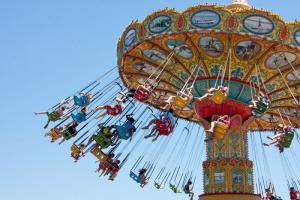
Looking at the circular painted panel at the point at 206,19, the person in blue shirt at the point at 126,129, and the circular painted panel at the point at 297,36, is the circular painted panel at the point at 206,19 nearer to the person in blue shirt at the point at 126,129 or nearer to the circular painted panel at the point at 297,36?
the circular painted panel at the point at 297,36

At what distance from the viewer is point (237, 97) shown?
1984 cm

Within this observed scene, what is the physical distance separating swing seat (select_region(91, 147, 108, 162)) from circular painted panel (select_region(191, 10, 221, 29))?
5917 millimetres

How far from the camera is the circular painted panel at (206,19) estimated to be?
1733cm

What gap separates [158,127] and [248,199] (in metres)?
4.59

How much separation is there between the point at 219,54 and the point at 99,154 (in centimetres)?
586

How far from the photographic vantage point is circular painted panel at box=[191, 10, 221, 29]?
1733cm

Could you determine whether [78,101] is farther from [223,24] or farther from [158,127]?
[223,24]

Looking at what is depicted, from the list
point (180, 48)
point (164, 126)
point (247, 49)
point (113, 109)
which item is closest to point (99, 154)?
point (113, 109)

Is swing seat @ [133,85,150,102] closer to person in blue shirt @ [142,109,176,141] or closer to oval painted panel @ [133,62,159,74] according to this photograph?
person in blue shirt @ [142,109,176,141]

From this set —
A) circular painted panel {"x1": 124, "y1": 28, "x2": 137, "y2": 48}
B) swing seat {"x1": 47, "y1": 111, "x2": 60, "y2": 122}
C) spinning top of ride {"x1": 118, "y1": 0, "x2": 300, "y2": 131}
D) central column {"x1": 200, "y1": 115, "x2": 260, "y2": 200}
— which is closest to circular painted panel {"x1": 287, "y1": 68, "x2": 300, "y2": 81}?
spinning top of ride {"x1": 118, "y1": 0, "x2": 300, "y2": 131}

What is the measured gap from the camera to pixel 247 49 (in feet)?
61.3

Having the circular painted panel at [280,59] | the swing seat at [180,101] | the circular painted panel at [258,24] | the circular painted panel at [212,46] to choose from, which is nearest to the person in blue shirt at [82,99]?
the swing seat at [180,101]

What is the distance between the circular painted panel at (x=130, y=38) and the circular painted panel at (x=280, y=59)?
5132mm

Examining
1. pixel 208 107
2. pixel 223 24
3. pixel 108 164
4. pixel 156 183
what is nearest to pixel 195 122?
pixel 156 183
